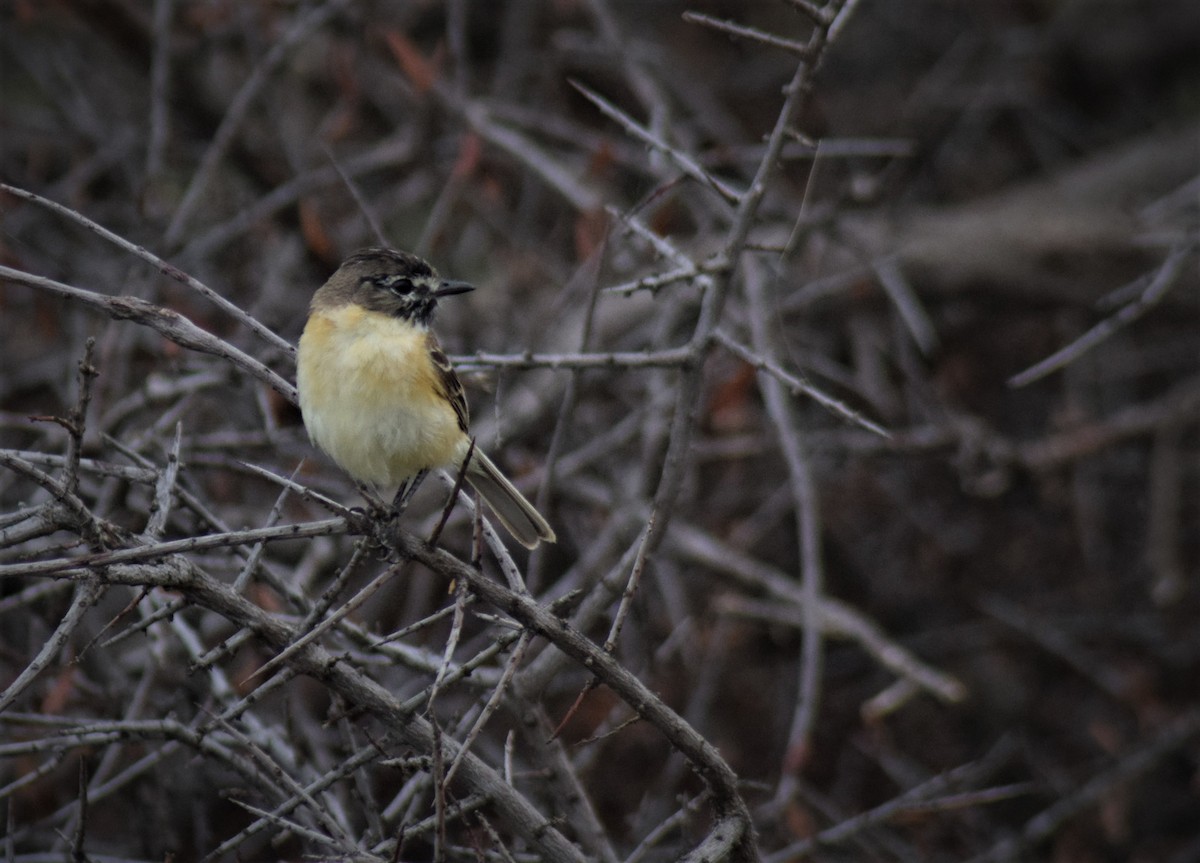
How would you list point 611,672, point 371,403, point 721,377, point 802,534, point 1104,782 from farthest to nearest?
point 1104,782 → point 721,377 → point 802,534 → point 371,403 → point 611,672

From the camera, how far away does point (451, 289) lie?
443cm

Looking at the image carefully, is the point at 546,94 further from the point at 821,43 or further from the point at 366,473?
the point at 821,43

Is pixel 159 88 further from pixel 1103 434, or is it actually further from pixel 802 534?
pixel 1103 434

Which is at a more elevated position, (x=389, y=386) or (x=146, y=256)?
(x=146, y=256)

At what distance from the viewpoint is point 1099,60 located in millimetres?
9266

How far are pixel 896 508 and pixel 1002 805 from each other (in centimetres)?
186

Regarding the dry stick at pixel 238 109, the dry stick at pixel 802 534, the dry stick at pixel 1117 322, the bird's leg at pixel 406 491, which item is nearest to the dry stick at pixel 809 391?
the dry stick at pixel 802 534

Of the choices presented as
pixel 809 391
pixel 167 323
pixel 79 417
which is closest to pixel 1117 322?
pixel 809 391

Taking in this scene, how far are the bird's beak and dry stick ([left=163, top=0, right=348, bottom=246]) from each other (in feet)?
5.69

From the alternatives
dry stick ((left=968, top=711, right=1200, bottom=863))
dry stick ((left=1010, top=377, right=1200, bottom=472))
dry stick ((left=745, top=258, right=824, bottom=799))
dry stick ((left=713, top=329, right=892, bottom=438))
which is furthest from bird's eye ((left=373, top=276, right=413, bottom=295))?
dry stick ((left=968, top=711, right=1200, bottom=863))

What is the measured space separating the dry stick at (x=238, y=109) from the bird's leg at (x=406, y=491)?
216cm

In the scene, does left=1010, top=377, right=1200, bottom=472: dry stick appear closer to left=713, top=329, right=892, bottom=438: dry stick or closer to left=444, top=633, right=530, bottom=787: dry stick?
left=713, top=329, right=892, bottom=438: dry stick

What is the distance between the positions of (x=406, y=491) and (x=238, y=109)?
113 inches

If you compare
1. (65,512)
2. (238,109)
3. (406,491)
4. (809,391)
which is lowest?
(406,491)
